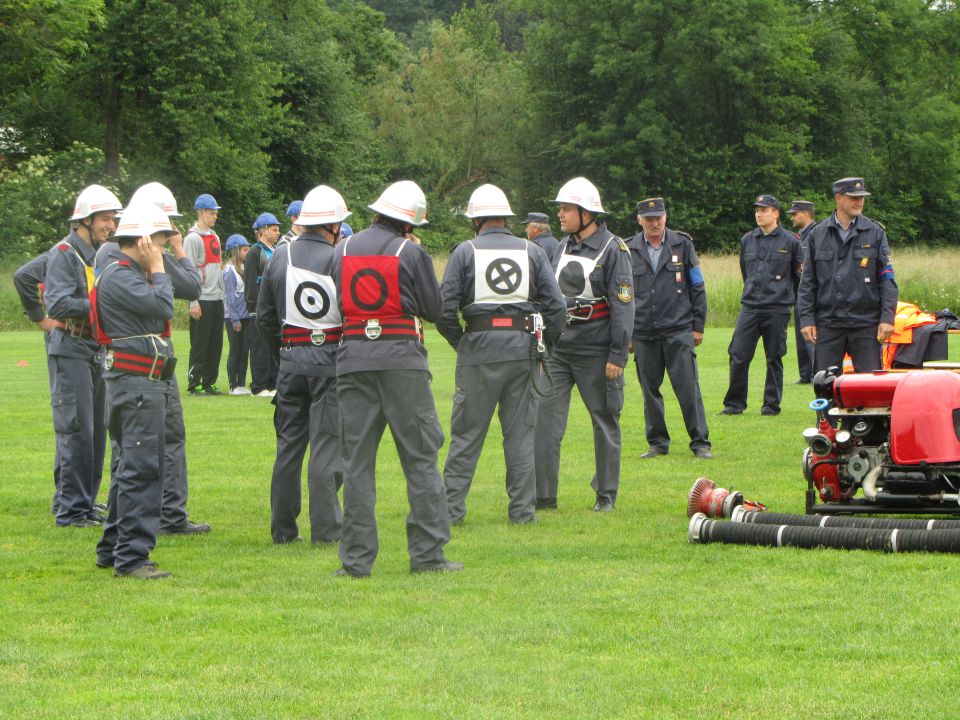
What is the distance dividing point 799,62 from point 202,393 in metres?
50.1

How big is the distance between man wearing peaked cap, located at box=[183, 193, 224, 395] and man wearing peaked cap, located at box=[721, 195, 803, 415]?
21.7 feet

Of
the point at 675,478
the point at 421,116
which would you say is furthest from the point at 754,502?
the point at 421,116

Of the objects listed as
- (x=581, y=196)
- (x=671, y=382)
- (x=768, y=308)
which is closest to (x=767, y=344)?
(x=768, y=308)

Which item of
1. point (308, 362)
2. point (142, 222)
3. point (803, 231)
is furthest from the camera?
point (803, 231)

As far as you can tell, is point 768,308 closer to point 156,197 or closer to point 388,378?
point 156,197

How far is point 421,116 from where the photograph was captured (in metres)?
77.7

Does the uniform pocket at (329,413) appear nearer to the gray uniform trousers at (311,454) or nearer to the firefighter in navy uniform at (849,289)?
the gray uniform trousers at (311,454)

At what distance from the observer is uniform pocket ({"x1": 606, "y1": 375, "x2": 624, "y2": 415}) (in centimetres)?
1037

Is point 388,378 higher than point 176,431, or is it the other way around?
point 388,378

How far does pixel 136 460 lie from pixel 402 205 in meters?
2.03

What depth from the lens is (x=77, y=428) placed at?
9.64 meters

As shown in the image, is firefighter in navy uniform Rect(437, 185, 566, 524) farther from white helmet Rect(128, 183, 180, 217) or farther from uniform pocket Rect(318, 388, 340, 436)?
white helmet Rect(128, 183, 180, 217)

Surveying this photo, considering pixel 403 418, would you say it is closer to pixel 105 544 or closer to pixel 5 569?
pixel 105 544

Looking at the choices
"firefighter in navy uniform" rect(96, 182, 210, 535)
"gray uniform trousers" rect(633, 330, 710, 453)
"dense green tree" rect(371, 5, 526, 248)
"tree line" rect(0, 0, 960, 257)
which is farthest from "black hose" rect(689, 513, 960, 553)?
"dense green tree" rect(371, 5, 526, 248)
